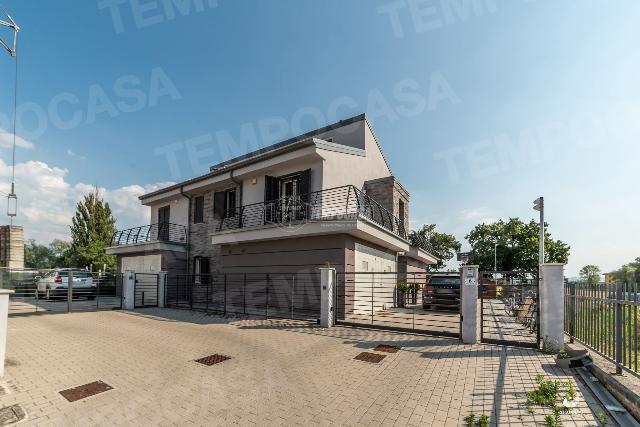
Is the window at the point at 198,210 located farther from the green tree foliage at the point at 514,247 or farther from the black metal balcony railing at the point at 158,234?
the green tree foliage at the point at 514,247

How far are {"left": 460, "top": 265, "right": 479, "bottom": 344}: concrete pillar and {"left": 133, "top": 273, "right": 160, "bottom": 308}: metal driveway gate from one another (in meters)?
13.3

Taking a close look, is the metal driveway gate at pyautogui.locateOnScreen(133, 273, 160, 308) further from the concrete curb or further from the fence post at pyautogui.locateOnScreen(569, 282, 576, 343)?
the concrete curb

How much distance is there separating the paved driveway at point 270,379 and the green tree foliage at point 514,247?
121 ft

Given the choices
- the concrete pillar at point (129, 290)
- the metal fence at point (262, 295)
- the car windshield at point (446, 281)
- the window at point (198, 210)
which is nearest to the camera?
the metal fence at point (262, 295)

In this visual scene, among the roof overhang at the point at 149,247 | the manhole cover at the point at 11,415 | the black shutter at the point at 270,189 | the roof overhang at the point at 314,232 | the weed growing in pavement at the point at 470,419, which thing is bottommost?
the manhole cover at the point at 11,415

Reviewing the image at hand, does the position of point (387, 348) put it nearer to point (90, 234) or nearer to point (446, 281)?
point (446, 281)

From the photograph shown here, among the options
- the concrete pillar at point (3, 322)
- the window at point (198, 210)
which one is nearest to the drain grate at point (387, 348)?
the concrete pillar at point (3, 322)

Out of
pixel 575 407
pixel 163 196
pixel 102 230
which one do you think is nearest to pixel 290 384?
pixel 575 407

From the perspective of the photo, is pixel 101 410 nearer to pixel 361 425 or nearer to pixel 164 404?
pixel 164 404

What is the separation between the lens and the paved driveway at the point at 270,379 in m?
3.92

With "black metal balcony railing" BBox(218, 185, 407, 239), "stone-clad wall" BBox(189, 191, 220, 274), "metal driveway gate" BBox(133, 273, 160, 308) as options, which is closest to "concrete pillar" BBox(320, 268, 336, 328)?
"black metal balcony railing" BBox(218, 185, 407, 239)

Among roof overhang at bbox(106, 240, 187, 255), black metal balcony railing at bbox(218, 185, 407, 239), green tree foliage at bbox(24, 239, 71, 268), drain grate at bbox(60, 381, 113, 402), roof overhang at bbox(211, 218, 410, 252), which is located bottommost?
green tree foliage at bbox(24, 239, 71, 268)

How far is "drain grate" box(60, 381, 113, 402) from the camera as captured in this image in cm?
449

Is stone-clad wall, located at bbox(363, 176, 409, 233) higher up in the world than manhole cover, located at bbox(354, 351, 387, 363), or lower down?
higher up
